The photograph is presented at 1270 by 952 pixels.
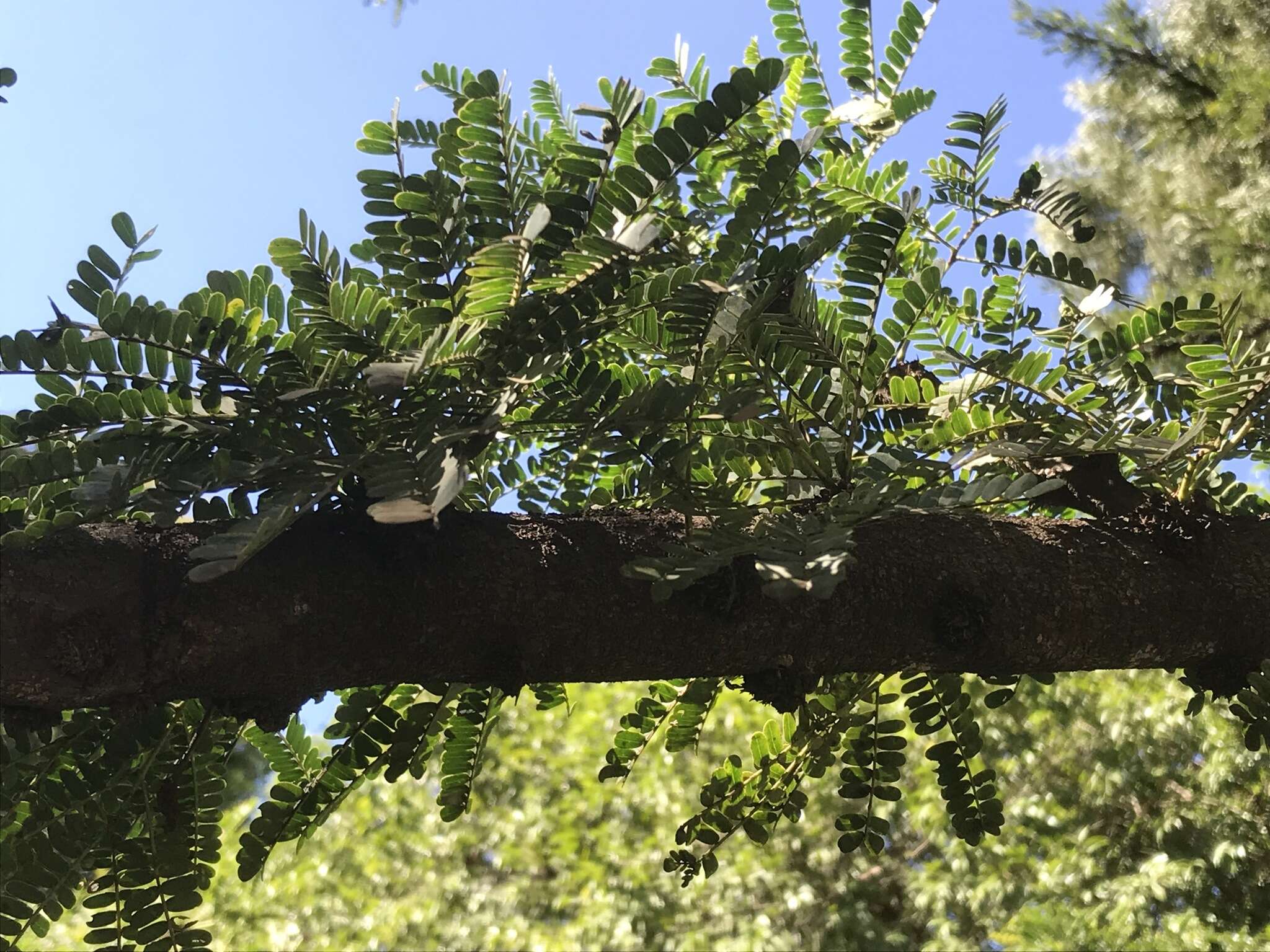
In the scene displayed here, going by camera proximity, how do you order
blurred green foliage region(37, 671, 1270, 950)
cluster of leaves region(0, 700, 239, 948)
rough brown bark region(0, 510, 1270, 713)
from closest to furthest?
rough brown bark region(0, 510, 1270, 713) < cluster of leaves region(0, 700, 239, 948) < blurred green foliage region(37, 671, 1270, 950)

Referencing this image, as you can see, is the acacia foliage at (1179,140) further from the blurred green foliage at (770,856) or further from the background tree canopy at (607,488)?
the background tree canopy at (607,488)

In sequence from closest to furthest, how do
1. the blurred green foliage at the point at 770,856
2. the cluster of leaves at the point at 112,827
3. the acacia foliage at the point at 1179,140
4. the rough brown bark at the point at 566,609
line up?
the rough brown bark at the point at 566,609
the cluster of leaves at the point at 112,827
the blurred green foliage at the point at 770,856
the acacia foliage at the point at 1179,140

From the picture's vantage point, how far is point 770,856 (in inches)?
168

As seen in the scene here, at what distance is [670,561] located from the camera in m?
0.73

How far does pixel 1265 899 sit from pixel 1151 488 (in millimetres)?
3643

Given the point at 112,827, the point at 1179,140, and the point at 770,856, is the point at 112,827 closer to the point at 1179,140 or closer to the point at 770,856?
the point at 770,856

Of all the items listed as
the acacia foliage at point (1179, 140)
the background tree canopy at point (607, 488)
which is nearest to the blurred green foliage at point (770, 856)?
the acacia foliage at point (1179, 140)

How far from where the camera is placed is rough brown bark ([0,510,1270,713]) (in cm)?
71

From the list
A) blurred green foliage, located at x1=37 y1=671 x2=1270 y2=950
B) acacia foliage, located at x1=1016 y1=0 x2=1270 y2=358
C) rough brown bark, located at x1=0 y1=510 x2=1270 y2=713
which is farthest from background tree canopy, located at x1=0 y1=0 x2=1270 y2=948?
acacia foliage, located at x1=1016 y1=0 x2=1270 y2=358

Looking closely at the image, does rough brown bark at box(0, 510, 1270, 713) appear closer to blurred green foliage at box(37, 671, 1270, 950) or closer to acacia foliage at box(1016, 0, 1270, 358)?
blurred green foliage at box(37, 671, 1270, 950)

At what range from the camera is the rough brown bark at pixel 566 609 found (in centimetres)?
71

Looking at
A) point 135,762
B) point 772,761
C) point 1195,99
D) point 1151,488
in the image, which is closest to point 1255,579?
point 1151,488

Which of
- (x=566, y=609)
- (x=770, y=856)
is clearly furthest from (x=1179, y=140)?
(x=566, y=609)

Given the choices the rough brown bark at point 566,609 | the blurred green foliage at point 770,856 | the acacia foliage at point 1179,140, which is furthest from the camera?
the acacia foliage at point 1179,140
